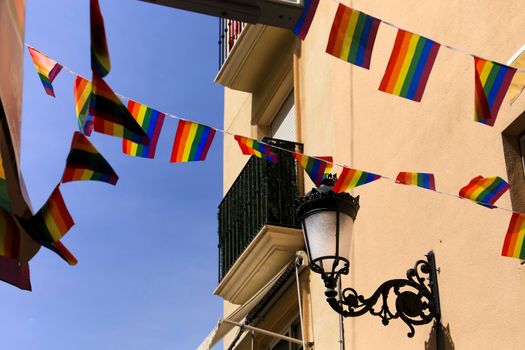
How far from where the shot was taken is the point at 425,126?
7.34 metres

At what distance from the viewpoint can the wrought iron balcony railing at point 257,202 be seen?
404 inches

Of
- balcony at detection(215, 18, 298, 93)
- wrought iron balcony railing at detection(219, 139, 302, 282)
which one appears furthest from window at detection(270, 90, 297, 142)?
wrought iron balcony railing at detection(219, 139, 302, 282)

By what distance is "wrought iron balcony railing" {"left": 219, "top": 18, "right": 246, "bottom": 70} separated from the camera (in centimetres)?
1312

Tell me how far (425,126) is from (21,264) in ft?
13.7

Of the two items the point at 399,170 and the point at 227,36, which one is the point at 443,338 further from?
the point at 227,36

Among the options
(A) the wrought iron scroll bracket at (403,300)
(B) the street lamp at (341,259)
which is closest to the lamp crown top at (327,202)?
(B) the street lamp at (341,259)

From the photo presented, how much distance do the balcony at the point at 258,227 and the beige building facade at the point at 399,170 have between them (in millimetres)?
26

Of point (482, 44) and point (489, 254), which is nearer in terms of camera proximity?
point (489, 254)

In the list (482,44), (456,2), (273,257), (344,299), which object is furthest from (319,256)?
(273,257)

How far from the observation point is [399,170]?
767 centimetres

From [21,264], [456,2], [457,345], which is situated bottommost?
[21,264]

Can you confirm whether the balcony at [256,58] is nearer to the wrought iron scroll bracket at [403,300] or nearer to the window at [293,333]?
the window at [293,333]

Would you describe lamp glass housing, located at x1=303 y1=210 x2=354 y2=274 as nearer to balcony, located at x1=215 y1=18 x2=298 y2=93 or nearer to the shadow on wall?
the shadow on wall

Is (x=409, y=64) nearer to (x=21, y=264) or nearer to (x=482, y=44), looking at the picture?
(x=482, y=44)
